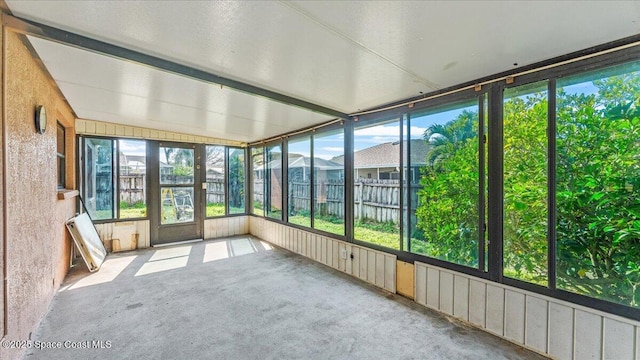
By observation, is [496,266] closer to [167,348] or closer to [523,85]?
[523,85]

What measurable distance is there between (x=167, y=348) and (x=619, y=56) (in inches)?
153

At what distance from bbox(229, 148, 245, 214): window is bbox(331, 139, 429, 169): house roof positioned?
11.1ft

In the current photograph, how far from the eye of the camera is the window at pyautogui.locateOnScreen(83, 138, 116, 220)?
15.0 ft

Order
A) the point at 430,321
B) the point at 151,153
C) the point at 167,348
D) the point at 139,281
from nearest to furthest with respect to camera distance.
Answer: the point at 167,348 → the point at 430,321 → the point at 139,281 → the point at 151,153

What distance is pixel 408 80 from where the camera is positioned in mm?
2422

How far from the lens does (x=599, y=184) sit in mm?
1835

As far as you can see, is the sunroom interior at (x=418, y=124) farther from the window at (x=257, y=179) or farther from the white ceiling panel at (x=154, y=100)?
the window at (x=257, y=179)

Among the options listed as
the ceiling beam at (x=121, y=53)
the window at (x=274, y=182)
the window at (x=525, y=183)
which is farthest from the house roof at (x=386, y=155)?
the window at (x=274, y=182)

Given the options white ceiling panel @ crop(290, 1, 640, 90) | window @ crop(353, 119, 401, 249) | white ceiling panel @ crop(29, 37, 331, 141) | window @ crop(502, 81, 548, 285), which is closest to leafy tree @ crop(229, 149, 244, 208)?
white ceiling panel @ crop(29, 37, 331, 141)

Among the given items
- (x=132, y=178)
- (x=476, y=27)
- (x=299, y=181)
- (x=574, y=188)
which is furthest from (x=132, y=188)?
(x=574, y=188)

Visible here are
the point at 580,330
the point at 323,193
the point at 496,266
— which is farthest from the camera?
the point at 323,193

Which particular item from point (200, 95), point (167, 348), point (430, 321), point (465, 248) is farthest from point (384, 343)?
point (200, 95)

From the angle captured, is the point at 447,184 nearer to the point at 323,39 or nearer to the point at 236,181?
the point at 323,39

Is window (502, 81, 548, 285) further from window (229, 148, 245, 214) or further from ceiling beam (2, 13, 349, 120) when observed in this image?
window (229, 148, 245, 214)
